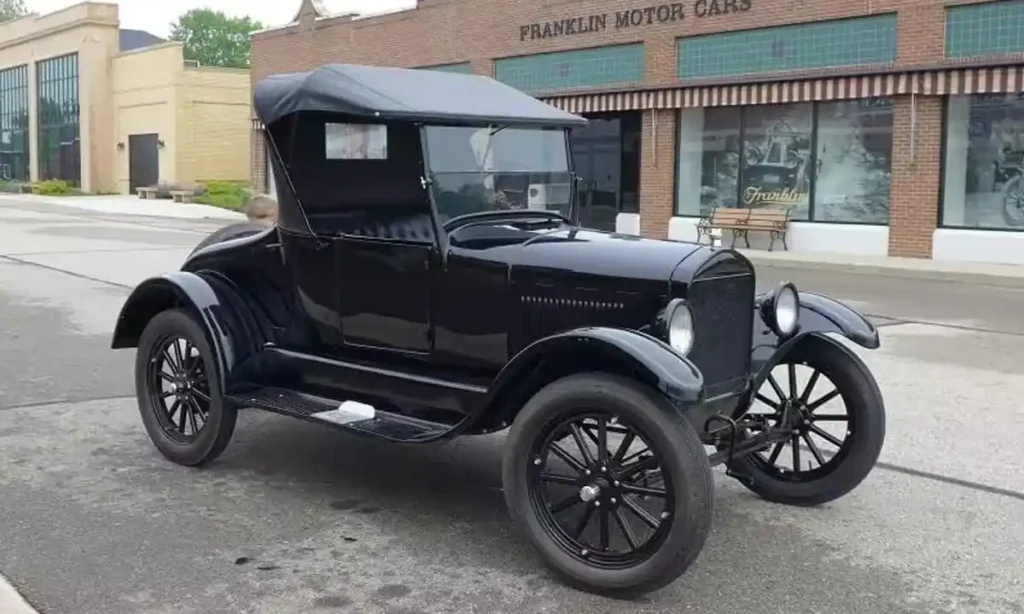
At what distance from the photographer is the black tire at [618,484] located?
4.07 m

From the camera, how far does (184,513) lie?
16.9 ft

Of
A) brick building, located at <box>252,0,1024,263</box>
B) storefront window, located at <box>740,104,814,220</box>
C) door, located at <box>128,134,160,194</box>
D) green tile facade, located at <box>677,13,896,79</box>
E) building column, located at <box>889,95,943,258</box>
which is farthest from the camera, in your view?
→ door, located at <box>128,134,160,194</box>

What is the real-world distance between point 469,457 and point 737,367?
Answer: 1797mm

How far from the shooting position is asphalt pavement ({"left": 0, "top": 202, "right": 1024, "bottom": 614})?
13.9 ft

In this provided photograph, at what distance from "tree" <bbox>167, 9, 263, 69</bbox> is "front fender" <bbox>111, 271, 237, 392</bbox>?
99.4m

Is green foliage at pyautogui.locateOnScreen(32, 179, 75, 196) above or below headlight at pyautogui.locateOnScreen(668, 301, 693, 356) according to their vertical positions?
above

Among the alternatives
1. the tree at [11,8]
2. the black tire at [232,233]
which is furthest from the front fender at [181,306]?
the tree at [11,8]

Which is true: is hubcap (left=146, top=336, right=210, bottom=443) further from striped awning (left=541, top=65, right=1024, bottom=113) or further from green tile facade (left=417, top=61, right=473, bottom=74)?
green tile facade (left=417, top=61, right=473, bottom=74)

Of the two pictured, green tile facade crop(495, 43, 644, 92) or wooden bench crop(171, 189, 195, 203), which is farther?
wooden bench crop(171, 189, 195, 203)

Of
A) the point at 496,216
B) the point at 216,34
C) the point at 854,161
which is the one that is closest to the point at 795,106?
the point at 854,161

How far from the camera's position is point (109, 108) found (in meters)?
53.3

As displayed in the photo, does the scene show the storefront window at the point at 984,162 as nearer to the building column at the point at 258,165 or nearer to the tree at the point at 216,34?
the building column at the point at 258,165

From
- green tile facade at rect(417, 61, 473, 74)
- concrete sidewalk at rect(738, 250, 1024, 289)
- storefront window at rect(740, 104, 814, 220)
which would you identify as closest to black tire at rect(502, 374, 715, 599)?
concrete sidewalk at rect(738, 250, 1024, 289)

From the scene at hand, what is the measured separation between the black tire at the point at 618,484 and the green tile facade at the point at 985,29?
16888 mm
